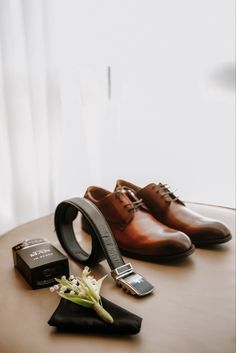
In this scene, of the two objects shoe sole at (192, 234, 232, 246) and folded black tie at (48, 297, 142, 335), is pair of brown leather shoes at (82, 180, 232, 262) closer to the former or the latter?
shoe sole at (192, 234, 232, 246)

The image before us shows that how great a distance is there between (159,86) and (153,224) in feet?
1.97

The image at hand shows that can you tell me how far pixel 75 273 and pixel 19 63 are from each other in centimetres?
60

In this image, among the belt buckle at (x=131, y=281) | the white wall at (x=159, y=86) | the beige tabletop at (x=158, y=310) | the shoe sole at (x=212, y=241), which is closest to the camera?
the beige tabletop at (x=158, y=310)

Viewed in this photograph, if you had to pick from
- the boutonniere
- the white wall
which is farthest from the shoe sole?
the white wall

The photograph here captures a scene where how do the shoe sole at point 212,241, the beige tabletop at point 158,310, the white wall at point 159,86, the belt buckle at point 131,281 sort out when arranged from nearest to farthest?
the beige tabletop at point 158,310 < the belt buckle at point 131,281 < the shoe sole at point 212,241 < the white wall at point 159,86

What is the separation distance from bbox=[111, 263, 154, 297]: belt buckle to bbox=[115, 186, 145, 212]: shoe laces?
0.15 meters

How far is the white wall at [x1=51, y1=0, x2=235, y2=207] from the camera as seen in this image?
1.01 metres

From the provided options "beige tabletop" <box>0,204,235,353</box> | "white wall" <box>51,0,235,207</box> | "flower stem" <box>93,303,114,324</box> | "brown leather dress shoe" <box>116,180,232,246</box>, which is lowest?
"beige tabletop" <box>0,204,235,353</box>

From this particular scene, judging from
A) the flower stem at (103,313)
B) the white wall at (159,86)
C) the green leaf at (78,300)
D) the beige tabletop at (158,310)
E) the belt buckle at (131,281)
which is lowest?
the beige tabletop at (158,310)

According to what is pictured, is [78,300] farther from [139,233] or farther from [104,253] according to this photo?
[139,233]

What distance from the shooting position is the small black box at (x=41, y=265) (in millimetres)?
551

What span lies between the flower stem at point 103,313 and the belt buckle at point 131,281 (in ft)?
0.31

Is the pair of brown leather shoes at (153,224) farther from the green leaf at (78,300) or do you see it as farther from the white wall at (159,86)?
the white wall at (159,86)

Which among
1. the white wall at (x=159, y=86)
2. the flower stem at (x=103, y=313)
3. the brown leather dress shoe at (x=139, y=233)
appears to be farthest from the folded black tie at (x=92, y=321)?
the white wall at (x=159, y=86)
